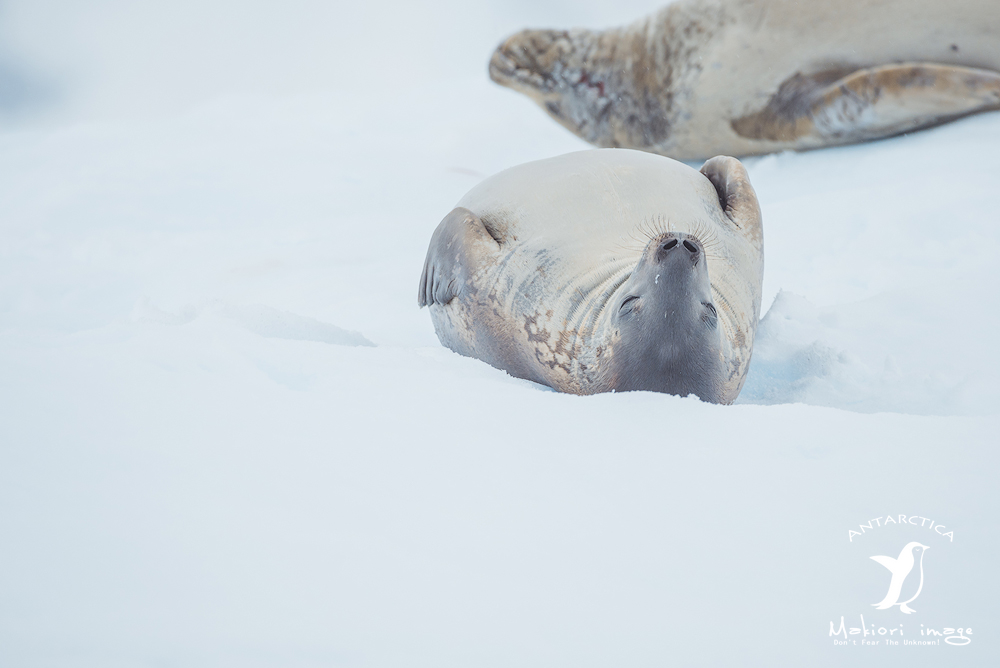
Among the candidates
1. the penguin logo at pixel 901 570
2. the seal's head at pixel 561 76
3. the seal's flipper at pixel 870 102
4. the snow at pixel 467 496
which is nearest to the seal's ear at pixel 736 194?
the snow at pixel 467 496

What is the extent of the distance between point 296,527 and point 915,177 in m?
3.46

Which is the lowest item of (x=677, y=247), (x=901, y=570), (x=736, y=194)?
(x=901, y=570)

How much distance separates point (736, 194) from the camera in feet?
7.59

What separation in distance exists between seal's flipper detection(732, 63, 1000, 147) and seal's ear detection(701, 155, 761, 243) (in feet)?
7.15

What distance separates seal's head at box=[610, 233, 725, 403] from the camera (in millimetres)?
1522

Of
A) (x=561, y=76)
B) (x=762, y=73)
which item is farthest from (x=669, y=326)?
(x=561, y=76)

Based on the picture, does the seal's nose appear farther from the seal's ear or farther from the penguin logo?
the seal's ear

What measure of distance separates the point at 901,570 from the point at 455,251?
1.47 m

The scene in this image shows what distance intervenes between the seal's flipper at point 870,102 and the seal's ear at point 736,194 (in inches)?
85.8

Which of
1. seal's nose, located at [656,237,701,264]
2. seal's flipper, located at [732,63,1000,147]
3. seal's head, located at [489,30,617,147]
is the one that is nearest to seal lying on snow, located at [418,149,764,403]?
seal's nose, located at [656,237,701,264]

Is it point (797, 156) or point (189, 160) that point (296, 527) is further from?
point (189, 160)

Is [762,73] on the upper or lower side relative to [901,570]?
upper

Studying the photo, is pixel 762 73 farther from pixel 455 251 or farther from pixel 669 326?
pixel 669 326

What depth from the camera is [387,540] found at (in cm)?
107
